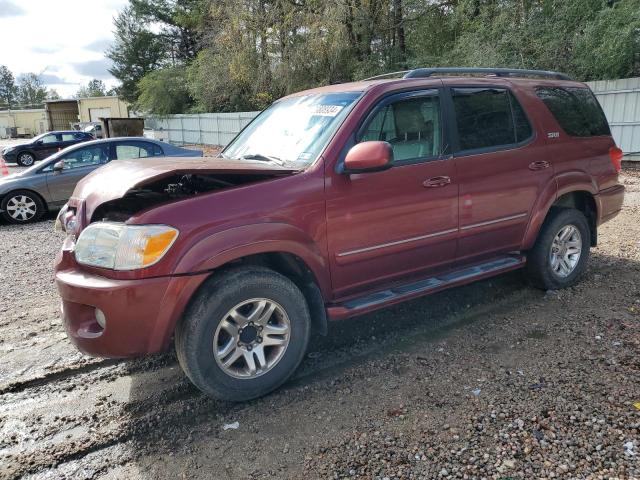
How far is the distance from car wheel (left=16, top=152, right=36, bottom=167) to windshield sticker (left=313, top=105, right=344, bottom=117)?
69.4 feet

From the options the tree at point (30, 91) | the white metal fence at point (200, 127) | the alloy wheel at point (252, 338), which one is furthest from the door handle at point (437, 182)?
the tree at point (30, 91)

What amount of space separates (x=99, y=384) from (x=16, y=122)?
67524mm

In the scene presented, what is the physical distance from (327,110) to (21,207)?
314 inches

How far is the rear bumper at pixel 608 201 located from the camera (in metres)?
5.02

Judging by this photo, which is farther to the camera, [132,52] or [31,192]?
[132,52]

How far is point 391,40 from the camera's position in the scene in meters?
20.8

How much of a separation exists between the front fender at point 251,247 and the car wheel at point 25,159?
21.7m

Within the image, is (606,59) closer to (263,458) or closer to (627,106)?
(627,106)

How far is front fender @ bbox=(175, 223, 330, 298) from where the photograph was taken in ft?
9.37

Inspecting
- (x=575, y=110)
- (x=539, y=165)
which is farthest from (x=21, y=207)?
(x=575, y=110)

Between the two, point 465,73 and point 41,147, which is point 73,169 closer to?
point 465,73

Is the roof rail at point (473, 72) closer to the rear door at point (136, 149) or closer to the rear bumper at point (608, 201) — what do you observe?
the rear bumper at point (608, 201)

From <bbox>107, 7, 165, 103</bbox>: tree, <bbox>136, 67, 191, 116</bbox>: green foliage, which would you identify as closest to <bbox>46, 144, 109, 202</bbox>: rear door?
<bbox>136, 67, 191, 116</bbox>: green foliage

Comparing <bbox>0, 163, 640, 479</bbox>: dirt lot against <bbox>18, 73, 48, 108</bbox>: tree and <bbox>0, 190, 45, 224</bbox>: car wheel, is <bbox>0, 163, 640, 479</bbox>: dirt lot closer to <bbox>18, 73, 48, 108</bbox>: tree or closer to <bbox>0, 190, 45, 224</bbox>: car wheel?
<bbox>0, 190, 45, 224</bbox>: car wheel
